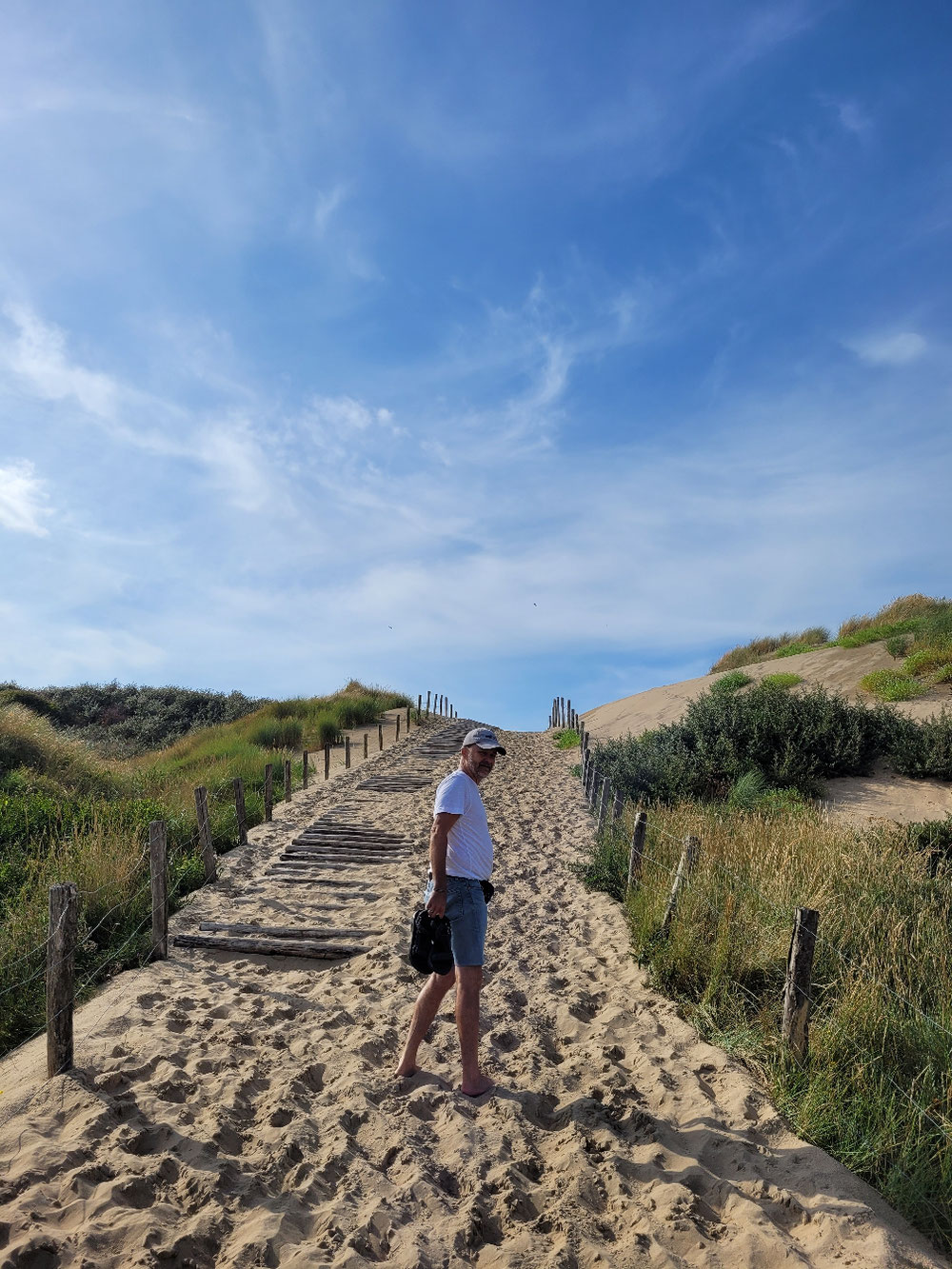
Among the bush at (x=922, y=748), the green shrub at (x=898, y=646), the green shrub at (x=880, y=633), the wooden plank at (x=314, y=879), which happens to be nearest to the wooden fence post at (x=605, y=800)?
the wooden plank at (x=314, y=879)

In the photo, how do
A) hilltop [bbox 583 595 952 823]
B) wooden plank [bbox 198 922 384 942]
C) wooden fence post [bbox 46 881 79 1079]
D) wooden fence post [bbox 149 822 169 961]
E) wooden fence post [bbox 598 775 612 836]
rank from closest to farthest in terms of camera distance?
wooden fence post [bbox 46 881 79 1079], wooden fence post [bbox 149 822 169 961], wooden plank [bbox 198 922 384 942], wooden fence post [bbox 598 775 612 836], hilltop [bbox 583 595 952 823]

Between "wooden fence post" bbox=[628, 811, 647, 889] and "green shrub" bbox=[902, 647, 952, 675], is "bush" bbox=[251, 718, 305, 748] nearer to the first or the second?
"green shrub" bbox=[902, 647, 952, 675]

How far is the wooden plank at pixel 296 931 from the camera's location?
23.2ft

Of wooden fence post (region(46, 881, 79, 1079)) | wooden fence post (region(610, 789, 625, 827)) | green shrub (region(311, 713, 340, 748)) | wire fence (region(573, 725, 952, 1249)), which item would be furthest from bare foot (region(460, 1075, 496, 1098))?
green shrub (region(311, 713, 340, 748))

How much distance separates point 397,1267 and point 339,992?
290cm

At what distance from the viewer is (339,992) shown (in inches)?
232

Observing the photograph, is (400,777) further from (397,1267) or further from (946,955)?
(397,1267)

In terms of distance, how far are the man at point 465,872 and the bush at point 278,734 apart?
1929 cm

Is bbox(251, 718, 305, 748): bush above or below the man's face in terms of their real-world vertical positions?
above

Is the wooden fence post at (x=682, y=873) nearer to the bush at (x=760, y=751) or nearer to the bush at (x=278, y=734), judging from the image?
the bush at (x=760, y=751)

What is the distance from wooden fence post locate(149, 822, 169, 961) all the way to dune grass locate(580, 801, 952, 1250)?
396 cm

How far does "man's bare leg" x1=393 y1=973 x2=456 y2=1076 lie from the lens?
169 inches

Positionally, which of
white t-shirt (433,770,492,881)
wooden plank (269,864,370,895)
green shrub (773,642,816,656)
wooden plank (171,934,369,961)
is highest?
green shrub (773,642,816,656)

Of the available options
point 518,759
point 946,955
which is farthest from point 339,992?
point 518,759
